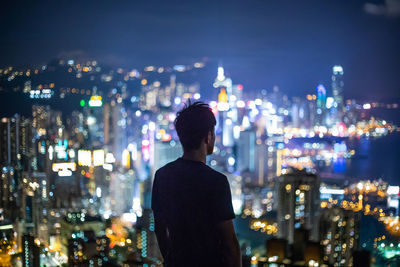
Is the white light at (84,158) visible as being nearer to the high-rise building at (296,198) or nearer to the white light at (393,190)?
the high-rise building at (296,198)

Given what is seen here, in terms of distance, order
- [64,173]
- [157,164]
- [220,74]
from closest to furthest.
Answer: [64,173]
[220,74]
[157,164]

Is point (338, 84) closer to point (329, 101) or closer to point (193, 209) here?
point (329, 101)

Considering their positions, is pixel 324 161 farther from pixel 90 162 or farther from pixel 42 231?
pixel 42 231

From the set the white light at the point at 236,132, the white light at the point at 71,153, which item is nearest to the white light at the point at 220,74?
the white light at the point at 71,153

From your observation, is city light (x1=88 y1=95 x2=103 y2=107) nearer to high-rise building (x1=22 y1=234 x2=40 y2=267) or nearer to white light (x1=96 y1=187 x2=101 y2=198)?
white light (x1=96 y1=187 x2=101 y2=198)

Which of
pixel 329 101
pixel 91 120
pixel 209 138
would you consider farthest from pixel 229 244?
pixel 91 120

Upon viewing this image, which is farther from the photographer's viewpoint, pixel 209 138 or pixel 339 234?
pixel 339 234

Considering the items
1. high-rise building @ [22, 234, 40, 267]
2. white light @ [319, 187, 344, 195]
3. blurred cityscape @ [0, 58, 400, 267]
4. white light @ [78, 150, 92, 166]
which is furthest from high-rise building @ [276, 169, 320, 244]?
high-rise building @ [22, 234, 40, 267]
